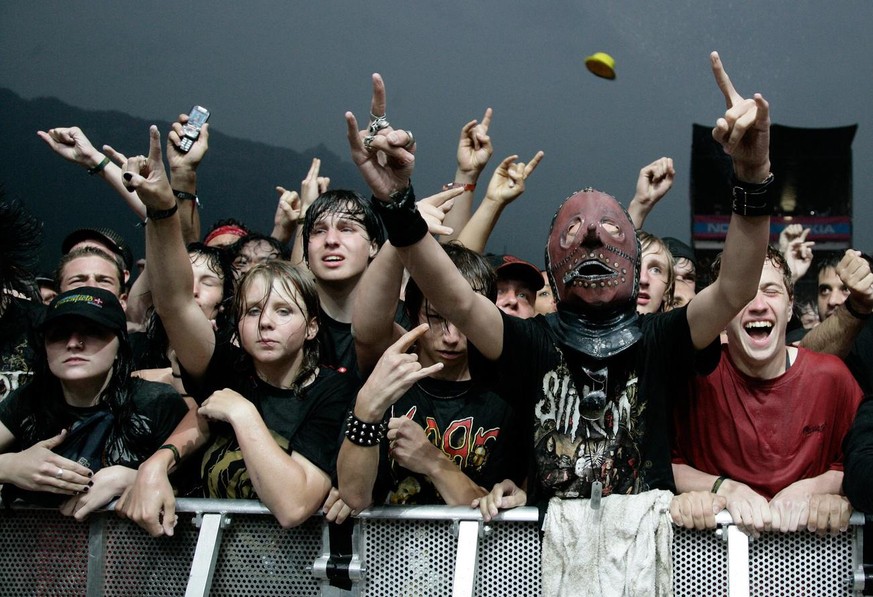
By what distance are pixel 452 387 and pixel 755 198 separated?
1.08 metres

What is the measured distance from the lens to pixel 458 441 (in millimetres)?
2867

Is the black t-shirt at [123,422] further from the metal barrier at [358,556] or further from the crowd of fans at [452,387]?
the metal barrier at [358,556]

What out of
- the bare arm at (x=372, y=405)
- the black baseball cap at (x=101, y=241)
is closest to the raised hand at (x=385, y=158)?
the bare arm at (x=372, y=405)

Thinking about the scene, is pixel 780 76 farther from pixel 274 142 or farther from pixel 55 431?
pixel 55 431

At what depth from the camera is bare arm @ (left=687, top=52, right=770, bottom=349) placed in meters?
2.32

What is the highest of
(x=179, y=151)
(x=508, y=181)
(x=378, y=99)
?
(x=508, y=181)

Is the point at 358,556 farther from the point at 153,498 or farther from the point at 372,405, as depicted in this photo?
the point at 153,498

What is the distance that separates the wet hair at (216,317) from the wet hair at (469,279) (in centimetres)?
82

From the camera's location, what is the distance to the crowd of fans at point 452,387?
8.21 feet

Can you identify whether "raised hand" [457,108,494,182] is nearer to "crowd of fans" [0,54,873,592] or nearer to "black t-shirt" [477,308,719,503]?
"crowd of fans" [0,54,873,592]

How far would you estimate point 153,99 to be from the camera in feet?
74.4

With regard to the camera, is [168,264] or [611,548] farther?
[168,264]

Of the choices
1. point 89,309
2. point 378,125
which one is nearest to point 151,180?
point 89,309

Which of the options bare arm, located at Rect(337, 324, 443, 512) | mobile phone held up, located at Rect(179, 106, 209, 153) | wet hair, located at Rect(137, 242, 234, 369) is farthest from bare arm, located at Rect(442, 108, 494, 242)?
bare arm, located at Rect(337, 324, 443, 512)
